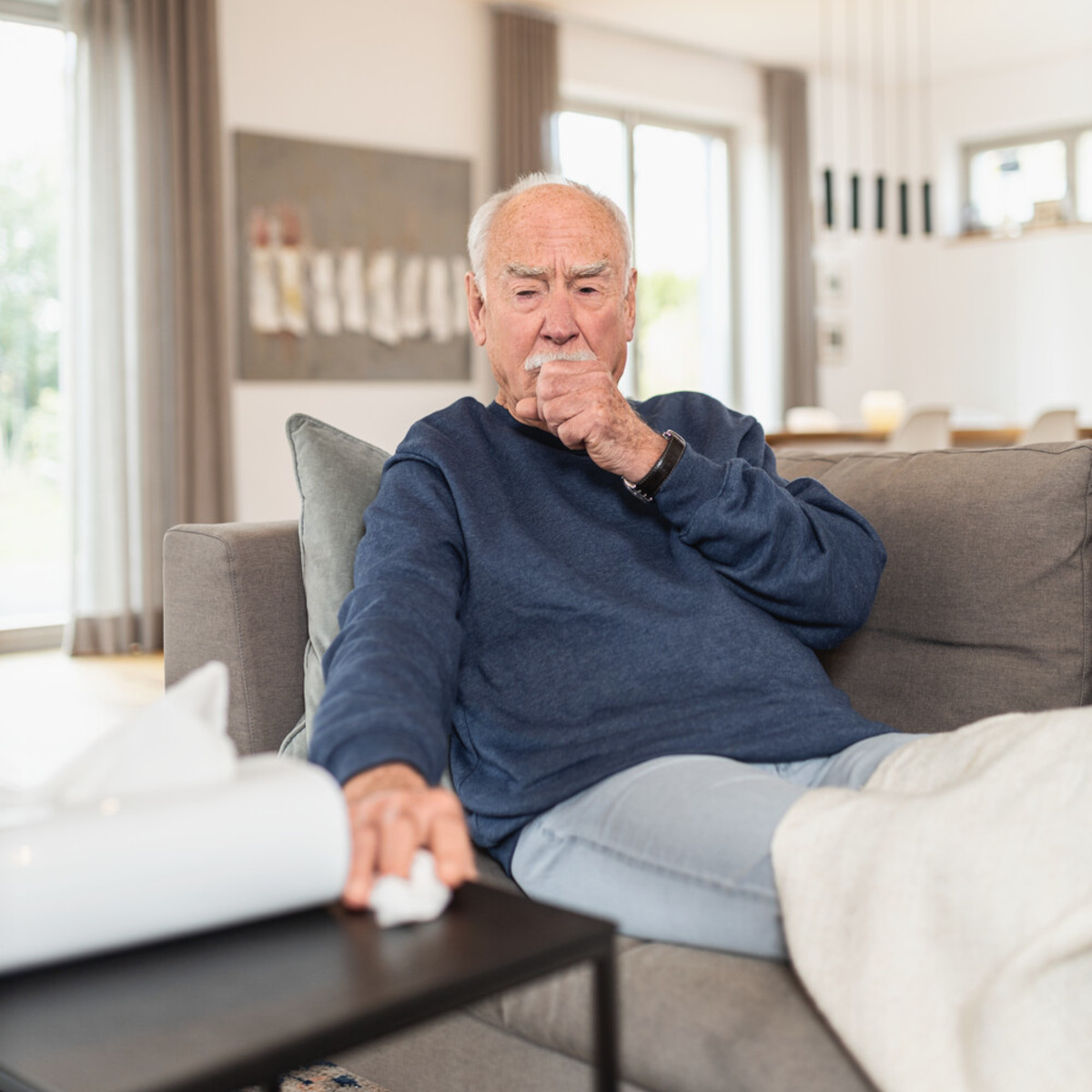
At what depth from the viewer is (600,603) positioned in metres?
1.39

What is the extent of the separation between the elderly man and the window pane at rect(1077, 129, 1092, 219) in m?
6.90

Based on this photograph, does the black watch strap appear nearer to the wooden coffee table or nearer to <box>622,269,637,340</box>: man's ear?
<box>622,269,637,340</box>: man's ear

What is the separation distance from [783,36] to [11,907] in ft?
23.5

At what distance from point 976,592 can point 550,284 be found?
659 mm

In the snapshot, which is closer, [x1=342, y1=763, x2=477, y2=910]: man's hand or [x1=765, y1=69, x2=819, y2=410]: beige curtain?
[x1=342, y1=763, x2=477, y2=910]: man's hand

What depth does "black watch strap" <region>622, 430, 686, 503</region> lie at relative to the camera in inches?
55.6

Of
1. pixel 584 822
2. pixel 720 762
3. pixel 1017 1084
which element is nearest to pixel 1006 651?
pixel 720 762

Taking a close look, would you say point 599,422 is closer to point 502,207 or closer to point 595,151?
point 502,207

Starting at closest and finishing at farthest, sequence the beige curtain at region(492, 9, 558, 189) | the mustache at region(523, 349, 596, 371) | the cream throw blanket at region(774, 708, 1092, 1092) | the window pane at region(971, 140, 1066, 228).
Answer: the cream throw blanket at region(774, 708, 1092, 1092), the mustache at region(523, 349, 596, 371), the beige curtain at region(492, 9, 558, 189), the window pane at region(971, 140, 1066, 228)

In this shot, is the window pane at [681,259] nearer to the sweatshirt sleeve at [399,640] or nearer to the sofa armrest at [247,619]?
the sofa armrest at [247,619]

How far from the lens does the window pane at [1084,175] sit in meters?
7.59

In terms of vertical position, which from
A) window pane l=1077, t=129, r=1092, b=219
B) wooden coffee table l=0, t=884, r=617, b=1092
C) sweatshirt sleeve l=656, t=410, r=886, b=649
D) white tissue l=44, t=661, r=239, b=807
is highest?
window pane l=1077, t=129, r=1092, b=219

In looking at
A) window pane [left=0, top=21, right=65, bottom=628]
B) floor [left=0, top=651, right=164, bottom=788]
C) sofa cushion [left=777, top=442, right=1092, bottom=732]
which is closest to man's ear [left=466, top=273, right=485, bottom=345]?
sofa cushion [left=777, top=442, right=1092, bottom=732]

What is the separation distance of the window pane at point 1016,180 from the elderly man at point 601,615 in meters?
6.97
